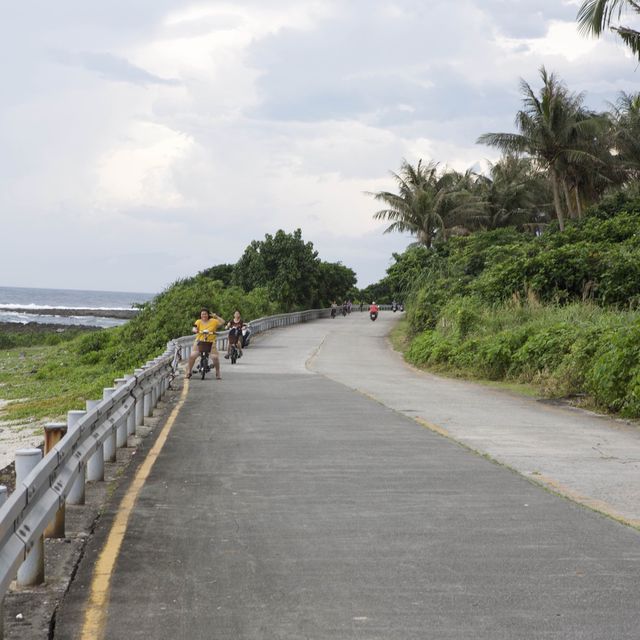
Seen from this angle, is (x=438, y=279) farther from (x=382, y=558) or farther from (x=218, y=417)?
(x=382, y=558)

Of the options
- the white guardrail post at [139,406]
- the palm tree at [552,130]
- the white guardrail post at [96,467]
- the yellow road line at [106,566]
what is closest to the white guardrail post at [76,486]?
the yellow road line at [106,566]

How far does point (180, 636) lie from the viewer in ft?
17.5

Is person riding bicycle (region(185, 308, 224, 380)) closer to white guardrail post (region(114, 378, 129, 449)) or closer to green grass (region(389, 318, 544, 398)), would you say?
green grass (region(389, 318, 544, 398))

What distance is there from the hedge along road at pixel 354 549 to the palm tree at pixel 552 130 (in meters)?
40.0

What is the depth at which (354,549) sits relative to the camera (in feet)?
23.9

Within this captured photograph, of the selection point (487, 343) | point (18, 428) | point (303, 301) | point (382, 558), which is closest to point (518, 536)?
point (382, 558)

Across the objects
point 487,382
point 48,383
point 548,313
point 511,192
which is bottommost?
point 48,383

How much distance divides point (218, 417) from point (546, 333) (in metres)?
9.93

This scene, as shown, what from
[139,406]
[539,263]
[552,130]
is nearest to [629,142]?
[552,130]

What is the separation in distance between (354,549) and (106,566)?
Result: 176cm

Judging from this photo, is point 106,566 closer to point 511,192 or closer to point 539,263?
point 539,263

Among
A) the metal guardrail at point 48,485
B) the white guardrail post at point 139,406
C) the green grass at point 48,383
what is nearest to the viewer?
the metal guardrail at point 48,485

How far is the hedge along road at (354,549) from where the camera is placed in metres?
5.61

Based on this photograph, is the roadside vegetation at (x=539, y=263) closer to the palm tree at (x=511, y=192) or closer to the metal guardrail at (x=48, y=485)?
the palm tree at (x=511, y=192)
